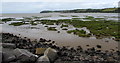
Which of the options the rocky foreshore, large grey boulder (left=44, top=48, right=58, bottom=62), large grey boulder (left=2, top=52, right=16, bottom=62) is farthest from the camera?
large grey boulder (left=44, top=48, right=58, bottom=62)

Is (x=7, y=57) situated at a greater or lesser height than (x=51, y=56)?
greater

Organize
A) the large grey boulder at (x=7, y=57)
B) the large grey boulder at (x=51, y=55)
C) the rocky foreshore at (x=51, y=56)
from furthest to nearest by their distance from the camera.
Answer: the large grey boulder at (x=51, y=55), the rocky foreshore at (x=51, y=56), the large grey boulder at (x=7, y=57)

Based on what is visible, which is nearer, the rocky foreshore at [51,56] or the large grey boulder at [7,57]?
the large grey boulder at [7,57]

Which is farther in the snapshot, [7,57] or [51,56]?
[51,56]

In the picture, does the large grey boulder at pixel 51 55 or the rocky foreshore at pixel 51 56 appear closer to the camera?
the rocky foreshore at pixel 51 56

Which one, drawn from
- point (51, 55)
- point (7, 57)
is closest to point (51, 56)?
point (51, 55)

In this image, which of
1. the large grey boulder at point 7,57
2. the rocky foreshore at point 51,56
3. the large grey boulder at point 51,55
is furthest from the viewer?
the large grey boulder at point 51,55

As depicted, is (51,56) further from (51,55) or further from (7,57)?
(7,57)

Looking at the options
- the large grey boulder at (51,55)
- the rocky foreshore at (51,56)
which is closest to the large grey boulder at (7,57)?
the rocky foreshore at (51,56)

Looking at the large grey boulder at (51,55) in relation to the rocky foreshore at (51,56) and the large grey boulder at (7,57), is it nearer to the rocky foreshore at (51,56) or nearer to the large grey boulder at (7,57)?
the rocky foreshore at (51,56)

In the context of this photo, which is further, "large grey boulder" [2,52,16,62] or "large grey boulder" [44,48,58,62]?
"large grey boulder" [44,48,58,62]

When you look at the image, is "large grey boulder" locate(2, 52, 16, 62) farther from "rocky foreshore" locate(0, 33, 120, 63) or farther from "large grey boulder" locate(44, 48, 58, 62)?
"large grey boulder" locate(44, 48, 58, 62)

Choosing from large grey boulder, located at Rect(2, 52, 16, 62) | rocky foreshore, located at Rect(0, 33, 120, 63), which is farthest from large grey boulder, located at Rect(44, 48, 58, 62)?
large grey boulder, located at Rect(2, 52, 16, 62)

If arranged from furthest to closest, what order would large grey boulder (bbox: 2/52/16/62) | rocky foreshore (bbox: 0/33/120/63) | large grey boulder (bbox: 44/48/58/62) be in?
large grey boulder (bbox: 44/48/58/62), rocky foreshore (bbox: 0/33/120/63), large grey boulder (bbox: 2/52/16/62)
